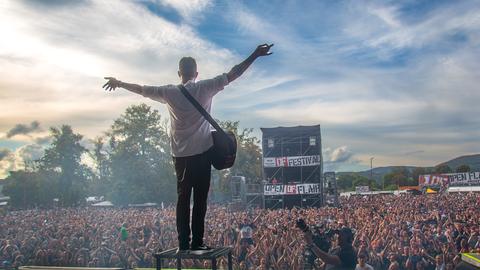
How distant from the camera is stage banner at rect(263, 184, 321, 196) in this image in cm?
2986

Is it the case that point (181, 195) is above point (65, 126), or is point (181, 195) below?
below

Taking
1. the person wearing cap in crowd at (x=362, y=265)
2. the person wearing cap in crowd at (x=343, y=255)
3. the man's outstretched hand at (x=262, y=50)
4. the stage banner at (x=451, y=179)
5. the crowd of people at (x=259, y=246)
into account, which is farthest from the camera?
the stage banner at (x=451, y=179)

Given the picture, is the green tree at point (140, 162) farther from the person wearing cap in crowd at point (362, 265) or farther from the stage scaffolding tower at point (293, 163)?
the person wearing cap in crowd at point (362, 265)

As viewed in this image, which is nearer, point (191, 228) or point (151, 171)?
point (191, 228)

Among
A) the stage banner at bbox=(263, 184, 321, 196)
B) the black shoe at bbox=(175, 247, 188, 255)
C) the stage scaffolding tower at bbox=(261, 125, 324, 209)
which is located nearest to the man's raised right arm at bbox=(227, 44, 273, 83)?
the black shoe at bbox=(175, 247, 188, 255)

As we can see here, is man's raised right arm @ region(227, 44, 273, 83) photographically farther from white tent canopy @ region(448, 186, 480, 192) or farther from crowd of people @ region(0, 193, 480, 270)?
white tent canopy @ region(448, 186, 480, 192)

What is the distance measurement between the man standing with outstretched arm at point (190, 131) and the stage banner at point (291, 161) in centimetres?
2691

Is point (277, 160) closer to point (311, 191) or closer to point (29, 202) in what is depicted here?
point (311, 191)

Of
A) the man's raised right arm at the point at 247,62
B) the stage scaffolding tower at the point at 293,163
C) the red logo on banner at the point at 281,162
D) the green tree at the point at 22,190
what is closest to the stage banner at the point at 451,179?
the stage scaffolding tower at the point at 293,163

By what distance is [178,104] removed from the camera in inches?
120

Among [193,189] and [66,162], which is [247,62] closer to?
[193,189]

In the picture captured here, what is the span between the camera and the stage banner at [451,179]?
52125 mm

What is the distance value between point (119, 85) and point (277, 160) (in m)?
27.4

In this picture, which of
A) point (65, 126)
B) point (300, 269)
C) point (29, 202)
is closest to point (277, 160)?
point (300, 269)
